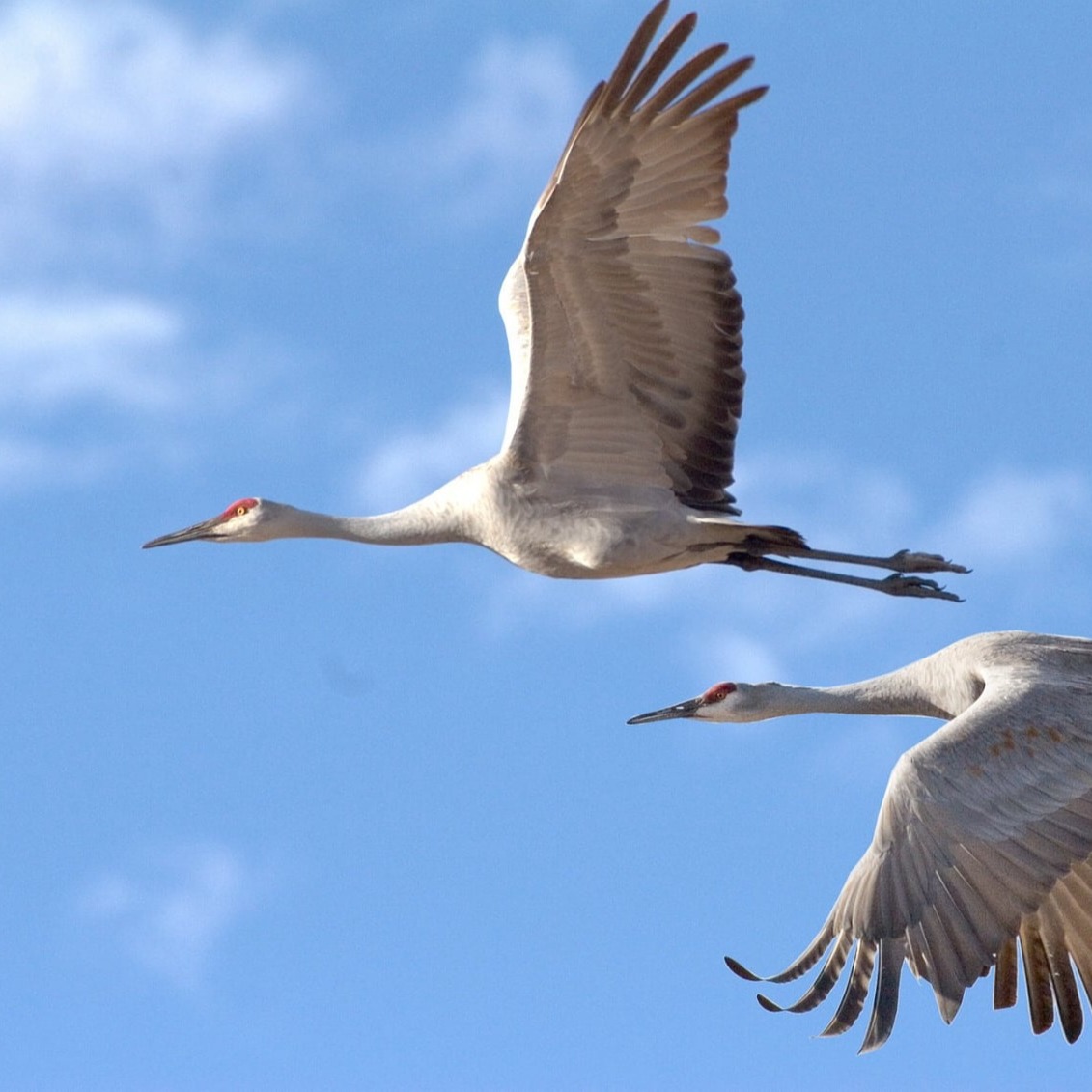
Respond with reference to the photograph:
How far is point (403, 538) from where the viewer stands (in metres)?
13.0

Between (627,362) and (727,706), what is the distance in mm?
2273

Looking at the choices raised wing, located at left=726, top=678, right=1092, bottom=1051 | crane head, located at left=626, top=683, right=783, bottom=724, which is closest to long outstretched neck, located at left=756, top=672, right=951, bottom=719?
crane head, located at left=626, top=683, right=783, bottom=724

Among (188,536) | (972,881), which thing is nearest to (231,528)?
(188,536)

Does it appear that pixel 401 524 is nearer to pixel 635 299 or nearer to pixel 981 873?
pixel 635 299

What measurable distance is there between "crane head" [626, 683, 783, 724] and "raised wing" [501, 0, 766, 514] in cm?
135

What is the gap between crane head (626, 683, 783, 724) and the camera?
44.9ft

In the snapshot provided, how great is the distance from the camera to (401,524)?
13.0 metres

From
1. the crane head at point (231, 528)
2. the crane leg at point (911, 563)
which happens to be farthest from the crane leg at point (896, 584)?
the crane head at point (231, 528)

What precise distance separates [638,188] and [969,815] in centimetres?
334

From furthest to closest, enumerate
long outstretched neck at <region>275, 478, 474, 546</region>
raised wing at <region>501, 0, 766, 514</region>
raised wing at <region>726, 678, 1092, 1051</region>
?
1. long outstretched neck at <region>275, 478, 474, 546</region>
2. raised wing at <region>501, 0, 766, 514</region>
3. raised wing at <region>726, 678, 1092, 1051</region>

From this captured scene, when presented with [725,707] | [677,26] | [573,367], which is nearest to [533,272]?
[573,367]

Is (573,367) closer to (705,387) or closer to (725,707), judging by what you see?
(705,387)

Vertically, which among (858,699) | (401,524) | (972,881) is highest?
(401,524)

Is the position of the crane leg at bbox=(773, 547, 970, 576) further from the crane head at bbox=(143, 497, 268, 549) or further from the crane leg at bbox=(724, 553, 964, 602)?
the crane head at bbox=(143, 497, 268, 549)
